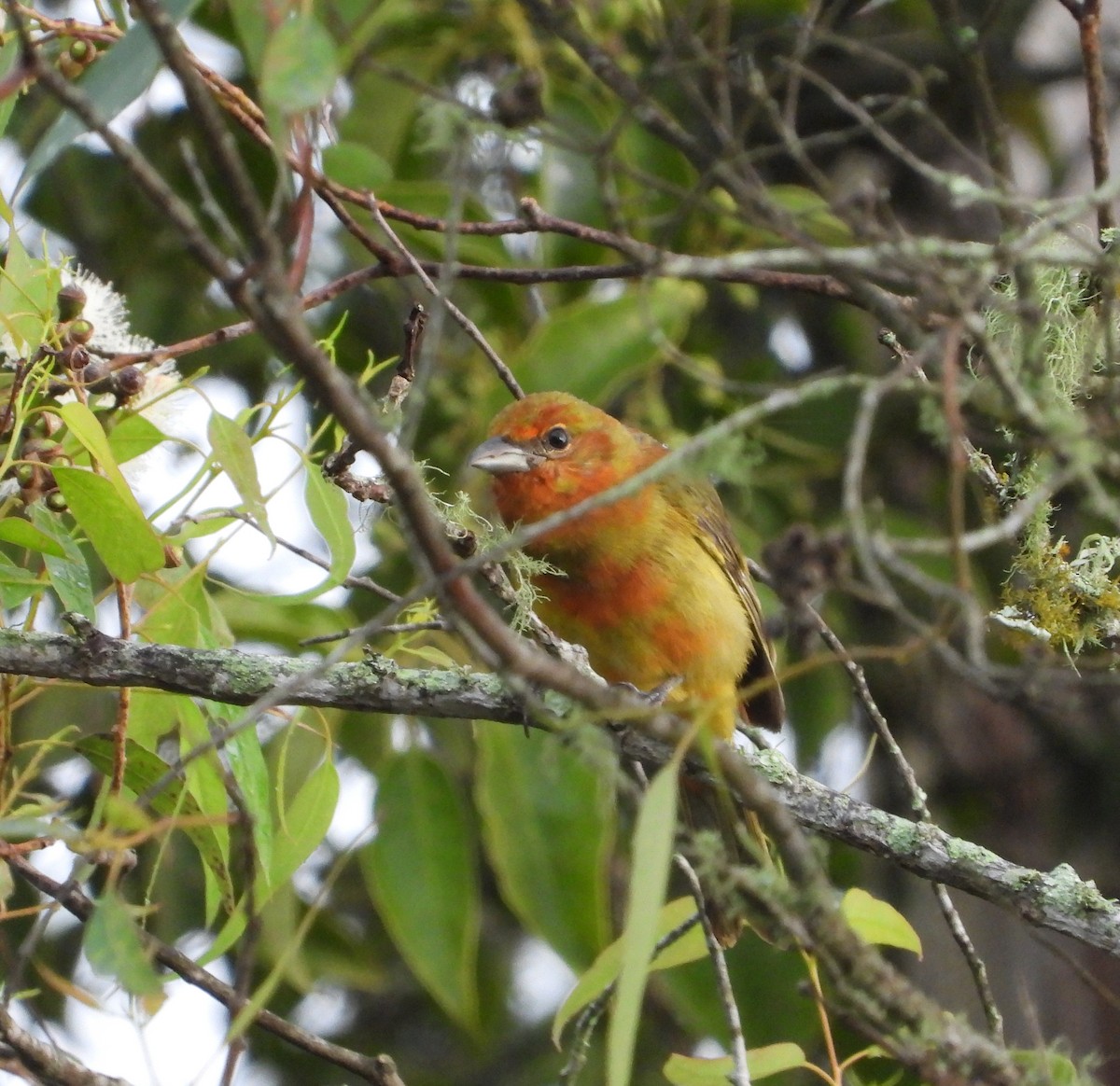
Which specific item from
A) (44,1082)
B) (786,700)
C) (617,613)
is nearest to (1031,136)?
(786,700)

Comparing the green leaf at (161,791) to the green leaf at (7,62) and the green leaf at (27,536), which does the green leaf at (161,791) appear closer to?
the green leaf at (27,536)

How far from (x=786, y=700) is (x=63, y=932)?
9.42 ft

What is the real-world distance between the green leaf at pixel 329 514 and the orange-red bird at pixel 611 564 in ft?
4.06

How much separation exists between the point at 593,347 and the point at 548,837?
1387 millimetres

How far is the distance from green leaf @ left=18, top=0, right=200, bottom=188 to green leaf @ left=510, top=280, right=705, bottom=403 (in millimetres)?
2192

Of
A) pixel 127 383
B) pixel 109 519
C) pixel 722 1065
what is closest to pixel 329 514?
pixel 109 519

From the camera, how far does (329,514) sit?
9.65 ft

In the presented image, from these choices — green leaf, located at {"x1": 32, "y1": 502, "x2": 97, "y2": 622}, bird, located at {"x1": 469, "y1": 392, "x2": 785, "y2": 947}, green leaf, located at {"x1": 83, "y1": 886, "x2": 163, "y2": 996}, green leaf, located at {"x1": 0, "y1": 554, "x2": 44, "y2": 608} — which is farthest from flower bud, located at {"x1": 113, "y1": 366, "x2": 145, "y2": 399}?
green leaf, located at {"x1": 83, "y1": 886, "x2": 163, "y2": 996}

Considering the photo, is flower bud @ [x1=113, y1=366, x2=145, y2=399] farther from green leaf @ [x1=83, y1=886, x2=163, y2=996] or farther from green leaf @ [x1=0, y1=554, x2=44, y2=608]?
green leaf @ [x1=83, y1=886, x2=163, y2=996]

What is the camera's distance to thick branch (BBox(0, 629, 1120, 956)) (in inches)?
111

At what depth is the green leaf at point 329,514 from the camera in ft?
9.56

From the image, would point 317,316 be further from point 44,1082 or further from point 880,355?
point 44,1082

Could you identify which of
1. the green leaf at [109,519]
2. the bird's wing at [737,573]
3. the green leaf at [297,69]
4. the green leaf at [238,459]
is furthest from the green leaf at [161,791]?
the bird's wing at [737,573]

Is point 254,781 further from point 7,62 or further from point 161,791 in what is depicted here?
point 7,62
